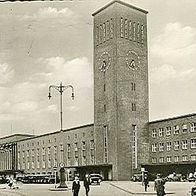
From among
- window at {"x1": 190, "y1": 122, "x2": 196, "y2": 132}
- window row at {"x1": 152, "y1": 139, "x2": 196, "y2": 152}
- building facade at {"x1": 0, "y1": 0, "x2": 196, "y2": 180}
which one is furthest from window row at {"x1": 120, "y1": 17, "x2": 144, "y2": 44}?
window row at {"x1": 152, "y1": 139, "x2": 196, "y2": 152}

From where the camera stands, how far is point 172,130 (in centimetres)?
2328

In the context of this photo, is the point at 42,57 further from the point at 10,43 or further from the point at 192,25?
the point at 192,25

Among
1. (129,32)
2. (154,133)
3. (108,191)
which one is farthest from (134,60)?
(108,191)

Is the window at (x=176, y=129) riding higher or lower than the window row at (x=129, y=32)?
lower

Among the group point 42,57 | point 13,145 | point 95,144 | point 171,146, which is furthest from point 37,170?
point 42,57

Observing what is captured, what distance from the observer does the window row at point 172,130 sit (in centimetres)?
2228

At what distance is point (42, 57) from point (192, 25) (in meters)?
1.92

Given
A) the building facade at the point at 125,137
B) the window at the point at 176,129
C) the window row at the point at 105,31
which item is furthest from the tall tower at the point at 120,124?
the window row at the point at 105,31

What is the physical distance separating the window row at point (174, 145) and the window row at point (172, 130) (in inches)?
17.4

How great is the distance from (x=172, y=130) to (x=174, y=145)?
74cm

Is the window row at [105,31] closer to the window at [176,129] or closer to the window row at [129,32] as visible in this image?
the window row at [129,32]

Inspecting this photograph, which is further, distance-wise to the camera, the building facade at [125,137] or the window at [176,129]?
the window at [176,129]

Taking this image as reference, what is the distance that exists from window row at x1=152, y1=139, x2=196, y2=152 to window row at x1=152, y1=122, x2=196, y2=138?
1.45ft

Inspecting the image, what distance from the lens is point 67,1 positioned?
5.84 meters
